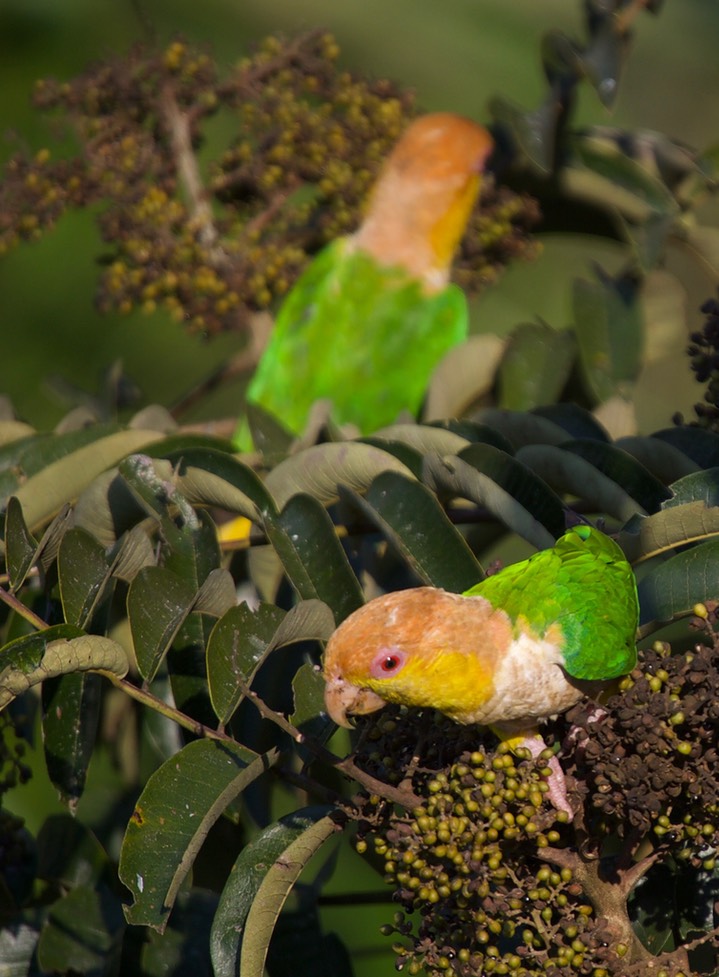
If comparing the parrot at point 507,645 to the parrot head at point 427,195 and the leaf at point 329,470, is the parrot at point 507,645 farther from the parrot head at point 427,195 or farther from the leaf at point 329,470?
the parrot head at point 427,195

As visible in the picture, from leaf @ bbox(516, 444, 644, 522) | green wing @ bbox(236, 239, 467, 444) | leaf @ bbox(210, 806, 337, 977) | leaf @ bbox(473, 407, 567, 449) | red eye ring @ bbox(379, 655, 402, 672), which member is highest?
leaf @ bbox(516, 444, 644, 522)

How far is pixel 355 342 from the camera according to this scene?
3.39 meters

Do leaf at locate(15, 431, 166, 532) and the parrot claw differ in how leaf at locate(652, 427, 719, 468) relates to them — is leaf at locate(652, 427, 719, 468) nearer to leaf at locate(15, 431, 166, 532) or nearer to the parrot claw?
the parrot claw

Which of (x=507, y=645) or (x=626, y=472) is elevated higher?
(x=626, y=472)

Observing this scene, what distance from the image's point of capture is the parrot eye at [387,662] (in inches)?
52.7

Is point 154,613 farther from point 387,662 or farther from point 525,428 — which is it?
point 525,428

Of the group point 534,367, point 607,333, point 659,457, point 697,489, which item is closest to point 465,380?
point 534,367

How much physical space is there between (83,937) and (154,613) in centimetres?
73

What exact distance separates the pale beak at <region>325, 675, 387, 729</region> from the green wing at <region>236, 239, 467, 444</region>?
195 cm

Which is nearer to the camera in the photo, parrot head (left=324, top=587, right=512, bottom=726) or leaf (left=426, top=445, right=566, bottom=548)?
parrot head (left=324, top=587, right=512, bottom=726)

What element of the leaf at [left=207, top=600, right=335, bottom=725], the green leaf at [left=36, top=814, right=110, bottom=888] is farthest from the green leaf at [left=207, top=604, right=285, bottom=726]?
the green leaf at [left=36, top=814, right=110, bottom=888]

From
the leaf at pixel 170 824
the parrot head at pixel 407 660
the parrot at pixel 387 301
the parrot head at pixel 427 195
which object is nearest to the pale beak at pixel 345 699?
the parrot head at pixel 407 660

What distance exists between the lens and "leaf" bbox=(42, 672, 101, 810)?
Result: 156 centimetres

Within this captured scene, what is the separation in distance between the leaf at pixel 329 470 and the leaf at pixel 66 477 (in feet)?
0.97
